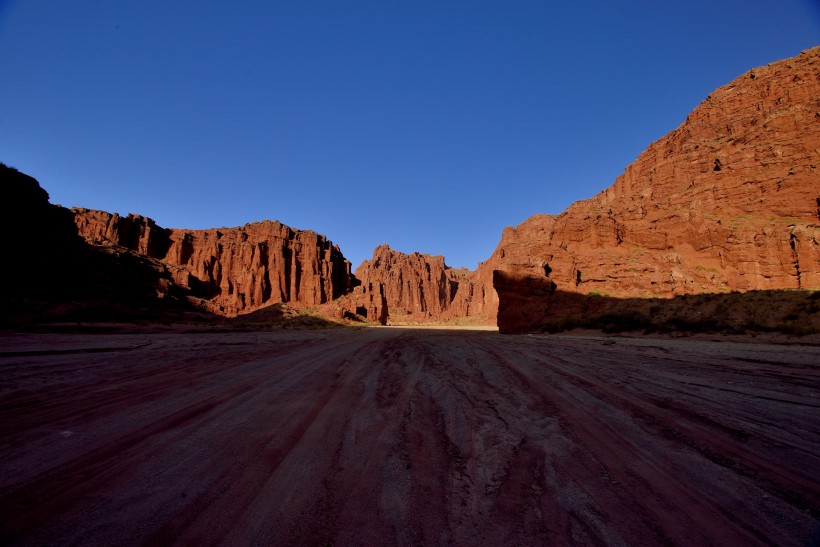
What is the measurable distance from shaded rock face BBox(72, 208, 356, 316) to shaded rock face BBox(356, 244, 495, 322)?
4465cm

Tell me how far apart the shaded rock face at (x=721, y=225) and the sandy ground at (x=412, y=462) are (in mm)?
26040

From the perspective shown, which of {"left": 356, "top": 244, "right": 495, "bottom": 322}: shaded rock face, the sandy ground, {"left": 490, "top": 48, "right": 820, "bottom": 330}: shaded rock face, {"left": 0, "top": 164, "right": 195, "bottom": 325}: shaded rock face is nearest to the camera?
the sandy ground

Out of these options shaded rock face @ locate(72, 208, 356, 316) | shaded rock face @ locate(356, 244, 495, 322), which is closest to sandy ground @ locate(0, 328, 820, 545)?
shaded rock face @ locate(72, 208, 356, 316)

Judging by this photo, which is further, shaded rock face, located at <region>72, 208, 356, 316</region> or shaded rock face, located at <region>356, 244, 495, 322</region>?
shaded rock face, located at <region>356, 244, 495, 322</region>

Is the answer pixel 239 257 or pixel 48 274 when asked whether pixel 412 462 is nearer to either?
pixel 48 274

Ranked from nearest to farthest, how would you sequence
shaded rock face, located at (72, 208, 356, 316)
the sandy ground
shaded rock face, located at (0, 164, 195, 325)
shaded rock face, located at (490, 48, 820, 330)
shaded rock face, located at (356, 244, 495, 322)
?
1. the sandy ground
2. shaded rock face, located at (0, 164, 195, 325)
3. shaded rock face, located at (490, 48, 820, 330)
4. shaded rock face, located at (72, 208, 356, 316)
5. shaded rock face, located at (356, 244, 495, 322)

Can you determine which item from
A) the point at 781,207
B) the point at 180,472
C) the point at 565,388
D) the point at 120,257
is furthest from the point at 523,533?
the point at 120,257

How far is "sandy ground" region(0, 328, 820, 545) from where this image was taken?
6.30ft

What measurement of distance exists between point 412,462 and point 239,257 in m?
90.8

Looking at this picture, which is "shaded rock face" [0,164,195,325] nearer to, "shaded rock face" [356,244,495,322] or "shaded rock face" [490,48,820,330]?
"shaded rock face" [490,48,820,330]

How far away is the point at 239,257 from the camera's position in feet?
271

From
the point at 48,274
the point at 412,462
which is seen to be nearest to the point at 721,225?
the point at 412,462

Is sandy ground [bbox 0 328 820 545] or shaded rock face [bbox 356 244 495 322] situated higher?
shaded rock face [bbox 356 244 495 322]

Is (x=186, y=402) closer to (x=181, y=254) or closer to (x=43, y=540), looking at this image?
(x=43, y=540)
